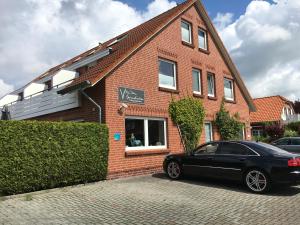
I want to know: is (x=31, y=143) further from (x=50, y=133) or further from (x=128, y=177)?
(x=128, y=177)

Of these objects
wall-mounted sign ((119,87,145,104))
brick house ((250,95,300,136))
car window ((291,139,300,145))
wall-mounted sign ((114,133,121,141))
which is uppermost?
brick house ((250,95,300,136))

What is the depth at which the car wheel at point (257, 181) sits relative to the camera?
32.2 feet

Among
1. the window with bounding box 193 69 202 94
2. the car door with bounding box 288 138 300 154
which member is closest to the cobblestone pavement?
the window with bounding box 193 69 202 94

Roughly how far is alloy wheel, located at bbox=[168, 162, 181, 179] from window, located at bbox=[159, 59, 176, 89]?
440 centimetres

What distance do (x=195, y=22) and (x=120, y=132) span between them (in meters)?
8.97

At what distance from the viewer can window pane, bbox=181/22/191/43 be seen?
18081mm

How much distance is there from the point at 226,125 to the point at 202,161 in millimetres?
7943

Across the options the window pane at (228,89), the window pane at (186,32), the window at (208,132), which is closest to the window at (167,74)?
the window pane at (186,32)

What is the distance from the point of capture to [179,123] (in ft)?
52.1

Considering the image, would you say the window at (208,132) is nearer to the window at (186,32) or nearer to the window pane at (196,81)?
the window pane at (196,81)

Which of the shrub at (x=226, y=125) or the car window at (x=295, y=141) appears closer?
the car window at (x=295, y=141)

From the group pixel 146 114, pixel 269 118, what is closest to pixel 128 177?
pixel 146 114

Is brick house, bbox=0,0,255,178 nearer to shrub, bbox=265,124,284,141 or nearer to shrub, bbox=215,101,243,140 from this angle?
shrub, bbox=215,101,243,140

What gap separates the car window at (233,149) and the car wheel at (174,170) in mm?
1746
